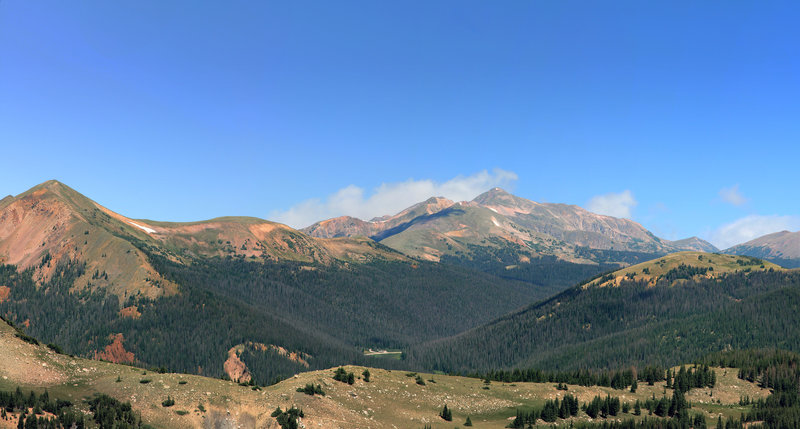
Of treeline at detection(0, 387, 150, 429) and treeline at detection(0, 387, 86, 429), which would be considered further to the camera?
treeline at detection(0, 387, 150, 429)

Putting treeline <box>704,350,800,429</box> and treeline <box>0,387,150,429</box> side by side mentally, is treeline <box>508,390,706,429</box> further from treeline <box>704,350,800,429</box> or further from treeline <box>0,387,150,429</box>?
treeline <box>0,387,150,429</box>

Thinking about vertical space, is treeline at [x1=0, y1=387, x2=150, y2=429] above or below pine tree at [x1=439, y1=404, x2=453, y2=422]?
above

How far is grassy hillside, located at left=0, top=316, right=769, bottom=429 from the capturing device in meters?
96.4

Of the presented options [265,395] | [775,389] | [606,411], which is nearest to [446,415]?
[265,395]

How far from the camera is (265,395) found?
349 ft

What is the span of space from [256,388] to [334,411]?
610 inches

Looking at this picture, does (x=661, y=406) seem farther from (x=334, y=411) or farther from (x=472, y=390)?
(x=334, y=411)

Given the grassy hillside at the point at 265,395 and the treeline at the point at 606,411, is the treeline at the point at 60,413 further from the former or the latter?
the treeline at the point at 606,411

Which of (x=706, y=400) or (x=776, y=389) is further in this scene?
(x=776, y=389)

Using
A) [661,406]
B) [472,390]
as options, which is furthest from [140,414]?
[661,406]

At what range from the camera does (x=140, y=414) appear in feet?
305

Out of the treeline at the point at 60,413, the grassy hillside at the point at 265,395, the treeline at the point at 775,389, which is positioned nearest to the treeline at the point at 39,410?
the treeline at the point at 60,413

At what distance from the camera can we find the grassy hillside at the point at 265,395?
9644 centimetres

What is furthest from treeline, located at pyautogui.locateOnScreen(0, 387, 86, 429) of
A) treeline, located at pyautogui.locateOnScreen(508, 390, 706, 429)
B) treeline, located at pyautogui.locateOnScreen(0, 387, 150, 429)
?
treeline, located at pyautogui.locateOnScreen(508, 390, 706, 429)
